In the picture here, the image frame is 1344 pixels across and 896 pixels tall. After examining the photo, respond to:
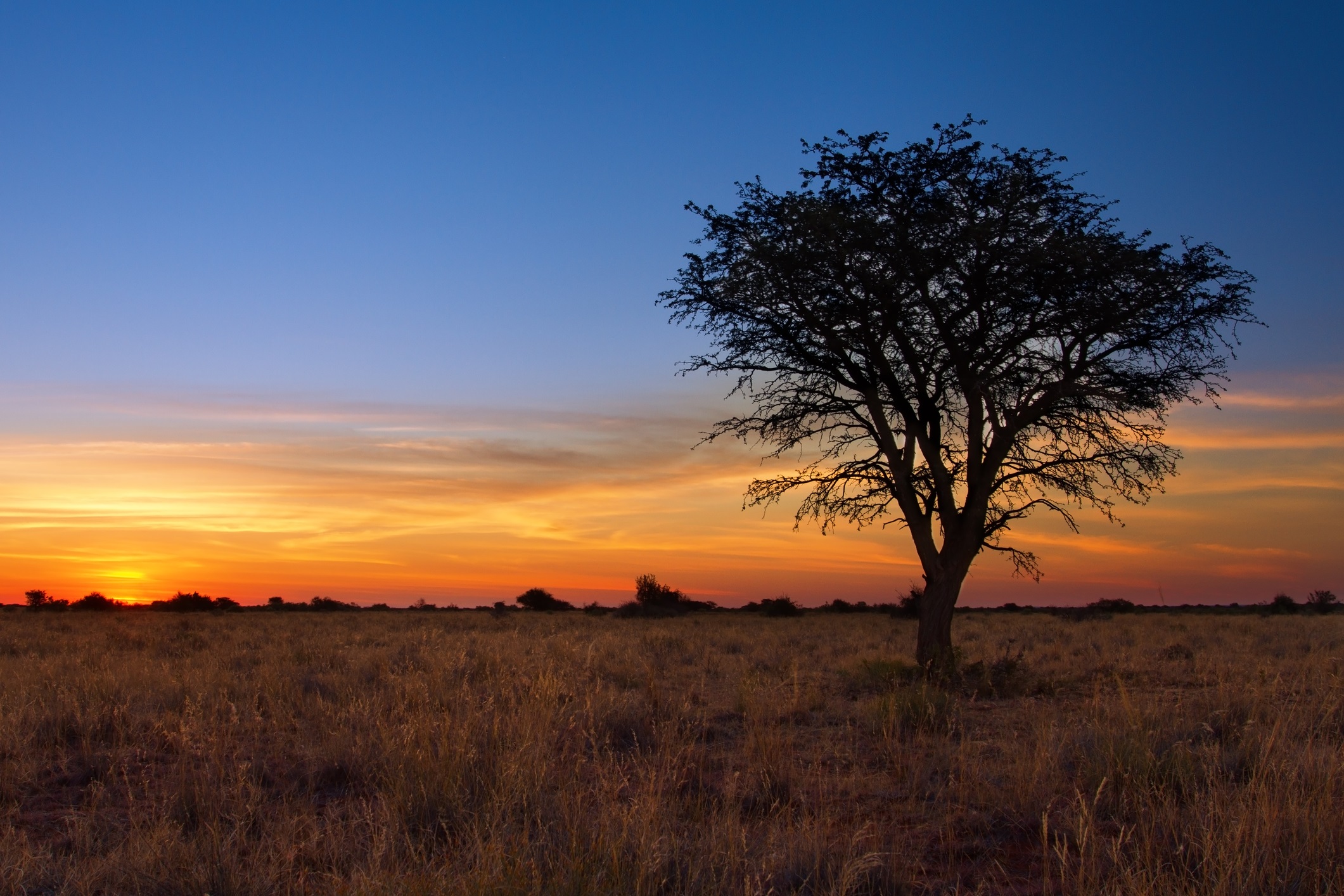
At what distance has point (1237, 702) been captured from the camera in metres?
9.80

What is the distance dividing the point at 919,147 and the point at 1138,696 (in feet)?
29.8

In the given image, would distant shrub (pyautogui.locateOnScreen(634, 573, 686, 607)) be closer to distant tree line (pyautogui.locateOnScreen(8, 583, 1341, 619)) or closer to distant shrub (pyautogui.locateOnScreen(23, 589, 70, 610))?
distant tree line (pyautogui.locateOnScreen(8, 583, 1341, 619))

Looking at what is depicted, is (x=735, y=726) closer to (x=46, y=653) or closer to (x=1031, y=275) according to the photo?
(x=1031, y=275)

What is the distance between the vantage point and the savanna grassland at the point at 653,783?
15.8 ft

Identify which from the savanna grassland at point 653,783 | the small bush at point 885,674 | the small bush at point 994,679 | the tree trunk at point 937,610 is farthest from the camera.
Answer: the tree trunk at point 937,610

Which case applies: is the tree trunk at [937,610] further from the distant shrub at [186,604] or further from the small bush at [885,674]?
the distant shrub at [186,604]

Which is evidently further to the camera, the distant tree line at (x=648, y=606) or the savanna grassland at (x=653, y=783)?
the distant tree line at (x=648, y=606)

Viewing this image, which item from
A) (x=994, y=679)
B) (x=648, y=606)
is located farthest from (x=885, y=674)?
(x=648, y=606)

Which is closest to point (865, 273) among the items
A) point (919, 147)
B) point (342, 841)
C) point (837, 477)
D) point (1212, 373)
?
point (919, 147)

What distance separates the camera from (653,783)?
5.87m

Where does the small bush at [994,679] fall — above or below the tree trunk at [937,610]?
below

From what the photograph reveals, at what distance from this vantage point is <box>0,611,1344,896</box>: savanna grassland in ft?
15.8

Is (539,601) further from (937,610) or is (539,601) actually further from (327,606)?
(937,610)

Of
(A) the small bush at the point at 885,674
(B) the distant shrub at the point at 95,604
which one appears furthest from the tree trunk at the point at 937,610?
(B) the distant shrub at the point at 95,604
